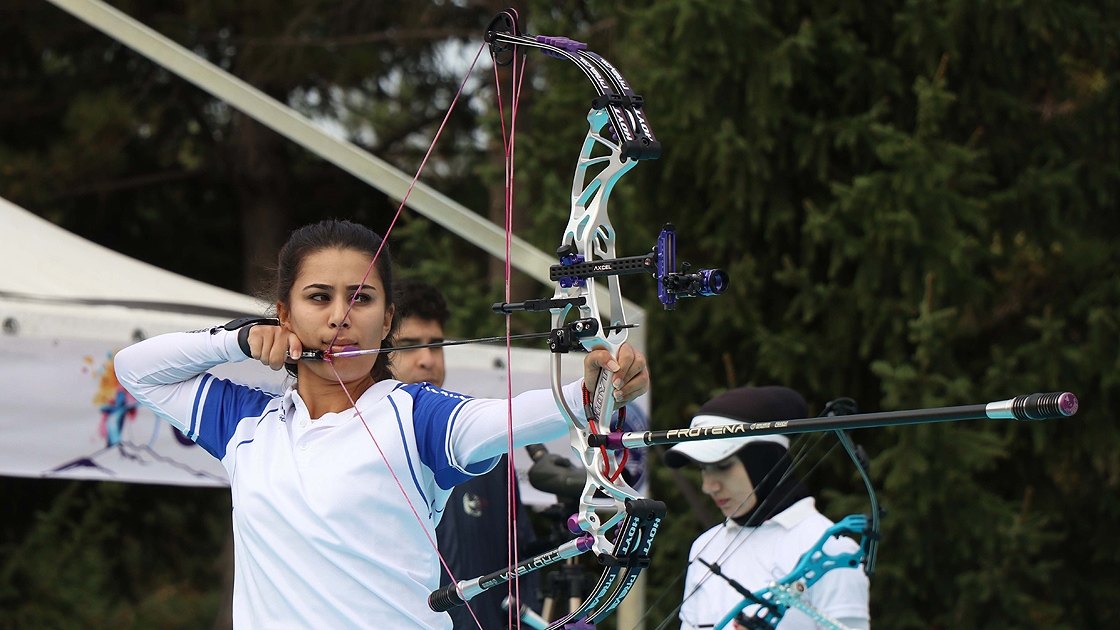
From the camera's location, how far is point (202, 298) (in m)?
3.88

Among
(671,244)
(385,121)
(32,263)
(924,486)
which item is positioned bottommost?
(924,486)

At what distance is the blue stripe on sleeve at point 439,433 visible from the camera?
181 centimetres

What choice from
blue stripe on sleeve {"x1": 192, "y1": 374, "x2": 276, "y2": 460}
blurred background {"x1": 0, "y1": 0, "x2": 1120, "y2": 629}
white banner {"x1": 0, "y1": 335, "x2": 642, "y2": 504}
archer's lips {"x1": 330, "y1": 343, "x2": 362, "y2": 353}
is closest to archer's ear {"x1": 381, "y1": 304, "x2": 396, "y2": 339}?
archer's lips {"x1": 330, "y1": 343, "x2": 362, "y2": 353}

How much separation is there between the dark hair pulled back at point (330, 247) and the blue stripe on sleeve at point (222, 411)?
9 centimetres

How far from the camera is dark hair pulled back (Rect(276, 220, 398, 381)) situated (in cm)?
200

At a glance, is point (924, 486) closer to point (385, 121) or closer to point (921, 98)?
point (921, 98)

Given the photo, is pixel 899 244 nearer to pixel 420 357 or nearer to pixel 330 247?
pixel 420 357

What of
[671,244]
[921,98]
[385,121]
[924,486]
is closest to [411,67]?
[385,121]

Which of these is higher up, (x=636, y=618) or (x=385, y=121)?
(x=385, y=121)

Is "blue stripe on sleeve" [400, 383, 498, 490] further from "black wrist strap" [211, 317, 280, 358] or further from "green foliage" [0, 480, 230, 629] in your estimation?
"green foliage" [0, 480, 230, 629]

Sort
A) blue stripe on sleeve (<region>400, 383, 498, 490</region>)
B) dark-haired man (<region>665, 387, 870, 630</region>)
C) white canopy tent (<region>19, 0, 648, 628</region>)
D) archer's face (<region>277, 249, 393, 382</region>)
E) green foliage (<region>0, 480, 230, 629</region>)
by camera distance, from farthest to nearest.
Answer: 1. green foliage (<region>0, 480, 230, 629</region>)
2. white canopy tent (<region>19, 0, 648, 628</region>)
3. dark-haired man (<region>665, 387, 870, 630</region>)
4. archer's face (<region>277, 249, 393, 382</region>)
5. blue stripe on sleeve (<region>400, 383, 498, 490</region>)

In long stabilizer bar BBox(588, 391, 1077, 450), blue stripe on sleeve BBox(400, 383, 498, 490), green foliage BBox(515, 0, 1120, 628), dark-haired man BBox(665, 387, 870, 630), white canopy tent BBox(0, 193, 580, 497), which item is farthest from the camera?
green foliage BBox(515, 0, 1120, 628)

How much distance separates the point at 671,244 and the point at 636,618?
2.73 metres

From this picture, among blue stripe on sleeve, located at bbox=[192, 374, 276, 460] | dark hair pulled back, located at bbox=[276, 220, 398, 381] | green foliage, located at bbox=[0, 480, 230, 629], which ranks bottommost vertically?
green foliage, located at bbox=[0, 480, 230, 629]
